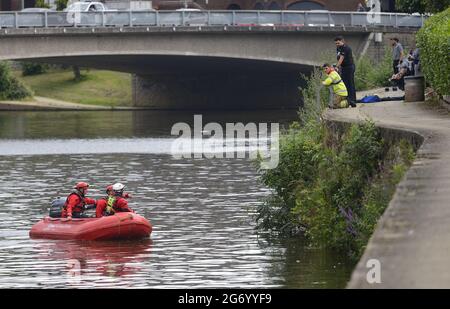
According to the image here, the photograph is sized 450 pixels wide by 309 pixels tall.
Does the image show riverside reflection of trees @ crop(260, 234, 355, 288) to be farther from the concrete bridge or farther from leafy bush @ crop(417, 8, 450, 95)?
the concrete bridge

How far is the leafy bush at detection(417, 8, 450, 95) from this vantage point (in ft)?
100

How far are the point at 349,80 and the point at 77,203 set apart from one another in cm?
884

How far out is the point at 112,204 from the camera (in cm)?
3209

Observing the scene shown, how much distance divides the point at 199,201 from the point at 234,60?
3778 centimetres

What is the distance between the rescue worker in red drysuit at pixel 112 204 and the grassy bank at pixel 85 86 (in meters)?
56.1

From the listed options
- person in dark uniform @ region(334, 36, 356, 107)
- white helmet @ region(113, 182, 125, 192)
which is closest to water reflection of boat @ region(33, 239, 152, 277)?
white helmet @ region(113, 182, 125, 192)

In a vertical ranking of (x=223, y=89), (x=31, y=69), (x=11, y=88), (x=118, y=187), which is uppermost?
(x=31, y=69)

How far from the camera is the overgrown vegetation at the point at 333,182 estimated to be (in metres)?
23.2

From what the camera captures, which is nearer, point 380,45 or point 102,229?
point 102,229

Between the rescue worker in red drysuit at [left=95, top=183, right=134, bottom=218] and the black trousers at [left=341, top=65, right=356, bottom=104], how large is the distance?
25.5 feet

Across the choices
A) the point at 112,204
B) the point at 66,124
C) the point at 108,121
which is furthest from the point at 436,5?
the point at 108,121

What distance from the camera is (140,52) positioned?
71750mm

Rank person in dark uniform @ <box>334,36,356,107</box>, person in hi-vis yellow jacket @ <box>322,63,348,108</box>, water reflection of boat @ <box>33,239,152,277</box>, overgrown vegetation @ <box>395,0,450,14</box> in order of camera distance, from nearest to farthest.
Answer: water reflection of boat @ <box>33,239,152,277</box>
person in hi-vis yellow jacket @ <box>322,63,348,108</box>
person in dark uniform @ <box>334,36,356,107</box>
overgrown vegetation @ <box>395,0,450,14</box>

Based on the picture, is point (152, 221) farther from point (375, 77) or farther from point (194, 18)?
point (194, 18)
